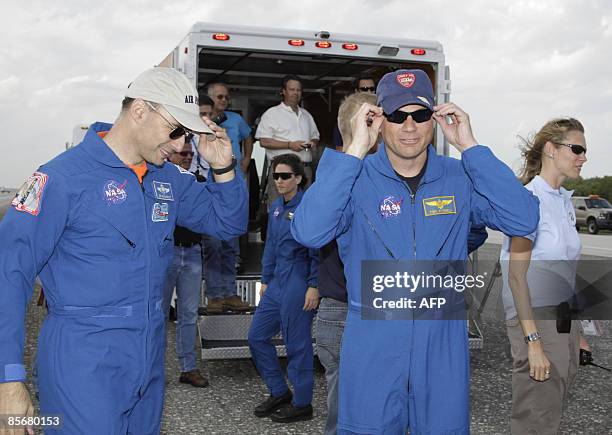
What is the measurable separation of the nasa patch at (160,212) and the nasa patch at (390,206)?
83 cm

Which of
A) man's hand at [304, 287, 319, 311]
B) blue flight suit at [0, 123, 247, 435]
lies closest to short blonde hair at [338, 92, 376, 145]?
blue flight suit at [0, 123, 247, 435]

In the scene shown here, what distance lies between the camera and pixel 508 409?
5.96 m

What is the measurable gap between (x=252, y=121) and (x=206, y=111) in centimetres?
336

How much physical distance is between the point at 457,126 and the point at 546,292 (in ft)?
3.91

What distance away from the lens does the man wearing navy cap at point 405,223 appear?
8.63ft

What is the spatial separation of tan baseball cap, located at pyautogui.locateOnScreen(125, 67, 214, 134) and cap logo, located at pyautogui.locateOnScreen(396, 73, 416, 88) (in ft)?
2.64

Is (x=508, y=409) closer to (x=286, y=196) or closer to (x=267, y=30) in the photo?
(x=286, y=196)

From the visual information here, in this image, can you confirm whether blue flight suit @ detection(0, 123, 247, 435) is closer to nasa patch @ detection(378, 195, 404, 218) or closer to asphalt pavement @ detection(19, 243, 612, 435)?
nasa patch @ detection(378, 195, 404, 218)

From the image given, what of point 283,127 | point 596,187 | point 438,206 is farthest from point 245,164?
point 596,187

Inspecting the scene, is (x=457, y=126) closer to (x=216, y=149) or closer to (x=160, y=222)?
(x=216, y=149)

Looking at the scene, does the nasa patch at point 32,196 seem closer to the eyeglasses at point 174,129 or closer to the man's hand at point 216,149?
the eyeglasses at point 174,129

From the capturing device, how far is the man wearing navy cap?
8.63ft

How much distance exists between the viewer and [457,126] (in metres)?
2.99

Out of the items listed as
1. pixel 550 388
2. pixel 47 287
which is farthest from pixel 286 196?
pixel 47 287
